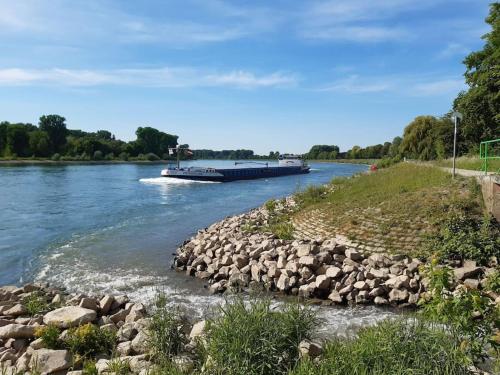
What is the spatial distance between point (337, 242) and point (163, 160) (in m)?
133

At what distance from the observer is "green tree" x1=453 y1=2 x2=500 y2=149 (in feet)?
93.0

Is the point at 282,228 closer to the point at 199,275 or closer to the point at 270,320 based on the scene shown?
the point at 199,275

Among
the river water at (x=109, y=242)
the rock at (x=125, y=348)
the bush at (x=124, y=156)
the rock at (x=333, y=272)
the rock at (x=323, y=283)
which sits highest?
the bush at (x=124, y=156)

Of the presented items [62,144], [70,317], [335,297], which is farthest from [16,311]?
[62,144]

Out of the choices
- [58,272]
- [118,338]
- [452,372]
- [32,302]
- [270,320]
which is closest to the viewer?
[452,372]

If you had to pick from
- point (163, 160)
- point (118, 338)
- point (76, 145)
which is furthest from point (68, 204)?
point (163, 160)

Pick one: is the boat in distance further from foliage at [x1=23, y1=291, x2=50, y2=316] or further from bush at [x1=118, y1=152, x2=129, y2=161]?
bush at [x1=118, y1=152, x2=129, y2=161]

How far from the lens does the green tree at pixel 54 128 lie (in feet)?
432

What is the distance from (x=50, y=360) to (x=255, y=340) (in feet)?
11.4

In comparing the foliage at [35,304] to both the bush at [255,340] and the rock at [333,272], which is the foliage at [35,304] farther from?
the rock at [333,272]

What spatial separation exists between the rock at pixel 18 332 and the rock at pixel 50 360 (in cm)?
129

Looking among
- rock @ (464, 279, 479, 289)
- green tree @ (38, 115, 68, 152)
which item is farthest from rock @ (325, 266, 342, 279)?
green tree @ (38, 115, 68, 152)

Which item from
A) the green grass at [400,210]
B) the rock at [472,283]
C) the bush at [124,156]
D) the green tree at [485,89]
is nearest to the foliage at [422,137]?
the green tree at [485,89]

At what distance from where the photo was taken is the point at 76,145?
12419 centimetres
